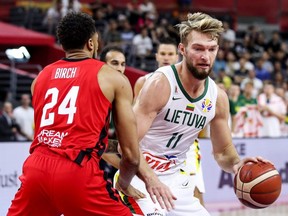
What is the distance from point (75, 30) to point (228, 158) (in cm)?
183

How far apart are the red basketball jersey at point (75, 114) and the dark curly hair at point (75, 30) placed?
5.7 inches

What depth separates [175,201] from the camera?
6668mm

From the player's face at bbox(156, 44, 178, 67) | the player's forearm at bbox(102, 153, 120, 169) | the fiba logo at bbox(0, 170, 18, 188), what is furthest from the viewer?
the fiba logo at bbox(0, 170, 18, 188)

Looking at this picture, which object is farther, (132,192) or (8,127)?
(8,127)

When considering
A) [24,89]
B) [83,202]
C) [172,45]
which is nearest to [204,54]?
[83,202]

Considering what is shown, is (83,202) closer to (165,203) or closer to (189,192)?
(165,203)

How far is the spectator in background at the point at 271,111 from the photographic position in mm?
17797

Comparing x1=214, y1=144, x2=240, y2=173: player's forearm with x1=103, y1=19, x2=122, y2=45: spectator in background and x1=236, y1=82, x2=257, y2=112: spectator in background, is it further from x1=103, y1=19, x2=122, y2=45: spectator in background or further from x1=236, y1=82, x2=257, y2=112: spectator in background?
x1=103, y1=19, x2=122, y2=45: spectator in background

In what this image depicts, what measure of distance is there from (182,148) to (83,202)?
1667 mm

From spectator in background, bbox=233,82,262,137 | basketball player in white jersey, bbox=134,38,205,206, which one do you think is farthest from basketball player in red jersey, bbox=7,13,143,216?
spectator in background, bbox=233,82,262,137

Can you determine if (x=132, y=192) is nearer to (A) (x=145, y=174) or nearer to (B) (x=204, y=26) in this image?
(A) (x=145, y=174)

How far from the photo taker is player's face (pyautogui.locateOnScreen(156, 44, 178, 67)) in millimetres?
9766

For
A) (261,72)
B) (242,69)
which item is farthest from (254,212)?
(261,72)

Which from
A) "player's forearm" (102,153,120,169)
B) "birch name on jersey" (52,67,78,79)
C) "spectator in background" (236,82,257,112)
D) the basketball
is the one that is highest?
"birch name on jersey" (52,67,78,79)
